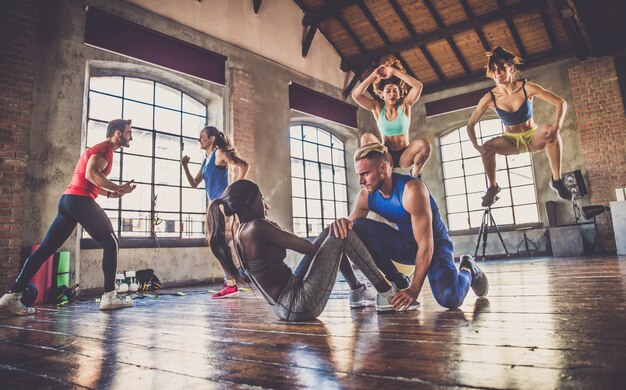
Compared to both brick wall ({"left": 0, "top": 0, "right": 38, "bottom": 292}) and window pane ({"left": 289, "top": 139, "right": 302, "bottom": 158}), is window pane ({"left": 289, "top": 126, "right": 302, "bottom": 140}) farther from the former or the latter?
brick wall ({"left": 0, "top": 0, "right": 38, "bottom": 292})

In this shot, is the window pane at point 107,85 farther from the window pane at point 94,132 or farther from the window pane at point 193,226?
the window pane at point 193,226

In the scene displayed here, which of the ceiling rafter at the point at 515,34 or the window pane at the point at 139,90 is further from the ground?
the ceiling rafter at the point at 515,34

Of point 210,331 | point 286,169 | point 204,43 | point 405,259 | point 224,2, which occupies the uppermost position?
point 224,2

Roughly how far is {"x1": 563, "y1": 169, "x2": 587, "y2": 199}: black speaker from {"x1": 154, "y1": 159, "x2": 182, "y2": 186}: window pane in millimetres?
6878

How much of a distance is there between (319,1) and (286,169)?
3586 millimetres

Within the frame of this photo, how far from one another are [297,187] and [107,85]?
12.5 ft

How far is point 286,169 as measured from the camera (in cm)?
722

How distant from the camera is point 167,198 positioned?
577 cm

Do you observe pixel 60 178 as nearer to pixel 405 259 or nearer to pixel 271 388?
pixel 405 259

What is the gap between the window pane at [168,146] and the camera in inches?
229

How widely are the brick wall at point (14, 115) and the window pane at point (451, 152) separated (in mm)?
8124

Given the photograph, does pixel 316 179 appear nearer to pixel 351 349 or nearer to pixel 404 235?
pixel 404 235

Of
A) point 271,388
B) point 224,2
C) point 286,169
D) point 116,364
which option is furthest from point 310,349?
point 224,2

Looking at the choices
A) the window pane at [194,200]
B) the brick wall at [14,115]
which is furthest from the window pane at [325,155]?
the brick wall at [14,115]
